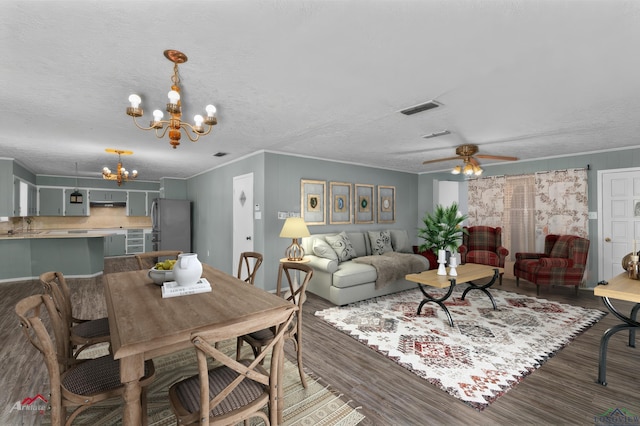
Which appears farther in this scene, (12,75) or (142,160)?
(142,160)

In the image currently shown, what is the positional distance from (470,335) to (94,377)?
3358 millimetres

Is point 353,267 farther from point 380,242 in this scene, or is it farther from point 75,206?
point 75,206

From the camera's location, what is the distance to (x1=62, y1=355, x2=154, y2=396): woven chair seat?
1487 millimetres

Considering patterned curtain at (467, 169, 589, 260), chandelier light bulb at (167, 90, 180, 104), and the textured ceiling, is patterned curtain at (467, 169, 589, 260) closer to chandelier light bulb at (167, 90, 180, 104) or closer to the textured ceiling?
the textured ceiling

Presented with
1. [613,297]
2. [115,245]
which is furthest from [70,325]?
→ [115,245]

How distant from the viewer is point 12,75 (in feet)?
7.22

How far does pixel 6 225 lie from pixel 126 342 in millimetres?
7681

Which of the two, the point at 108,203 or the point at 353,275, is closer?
the point at 353,275

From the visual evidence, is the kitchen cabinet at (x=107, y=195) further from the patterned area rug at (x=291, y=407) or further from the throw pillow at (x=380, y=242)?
the patterned area rug at (x=291, y=407)

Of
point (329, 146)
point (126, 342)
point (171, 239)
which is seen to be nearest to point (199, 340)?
point (126, 342)

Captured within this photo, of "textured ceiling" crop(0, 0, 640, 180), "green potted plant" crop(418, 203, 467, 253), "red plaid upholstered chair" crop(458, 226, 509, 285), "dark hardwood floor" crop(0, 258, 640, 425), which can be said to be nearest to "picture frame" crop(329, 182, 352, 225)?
"green potted plant" crop(418, 203, 467, 253)

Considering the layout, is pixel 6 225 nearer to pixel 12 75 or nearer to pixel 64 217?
pixel 64 217

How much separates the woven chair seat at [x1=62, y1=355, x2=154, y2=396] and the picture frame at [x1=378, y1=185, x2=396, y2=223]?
5458 mm

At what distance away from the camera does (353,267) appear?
445 cm
